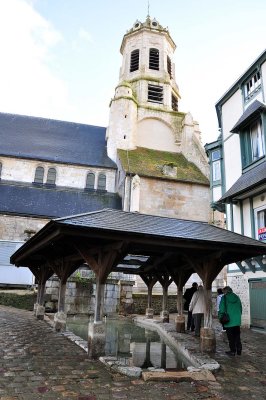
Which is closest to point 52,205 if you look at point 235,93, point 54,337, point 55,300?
point 55,300

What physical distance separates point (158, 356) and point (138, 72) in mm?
25928

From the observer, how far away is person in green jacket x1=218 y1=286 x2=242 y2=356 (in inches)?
254

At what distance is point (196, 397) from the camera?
397 centimetres

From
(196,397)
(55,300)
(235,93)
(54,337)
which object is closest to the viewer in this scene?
(196,397)

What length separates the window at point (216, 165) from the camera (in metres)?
14.3

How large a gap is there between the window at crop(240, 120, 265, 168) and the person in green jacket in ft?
20.9

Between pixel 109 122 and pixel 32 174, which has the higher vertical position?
pixel 109 122

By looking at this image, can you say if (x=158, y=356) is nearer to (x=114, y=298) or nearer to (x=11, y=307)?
(x=114, y=298)

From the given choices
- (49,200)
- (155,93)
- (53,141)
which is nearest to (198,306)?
(49,200)

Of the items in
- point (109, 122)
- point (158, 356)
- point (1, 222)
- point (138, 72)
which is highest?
point (138, 72)

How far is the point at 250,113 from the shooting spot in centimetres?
1157

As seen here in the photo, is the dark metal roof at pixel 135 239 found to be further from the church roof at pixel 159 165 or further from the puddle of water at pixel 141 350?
the church roof at pixel 159 165

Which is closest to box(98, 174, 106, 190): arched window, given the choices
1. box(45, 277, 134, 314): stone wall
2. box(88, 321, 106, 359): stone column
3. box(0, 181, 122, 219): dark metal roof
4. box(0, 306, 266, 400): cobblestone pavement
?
box(0, 181, 122, 219): dark metal roof

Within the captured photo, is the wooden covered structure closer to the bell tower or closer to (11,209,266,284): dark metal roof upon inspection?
(11,209,266,284): dark metal roof
